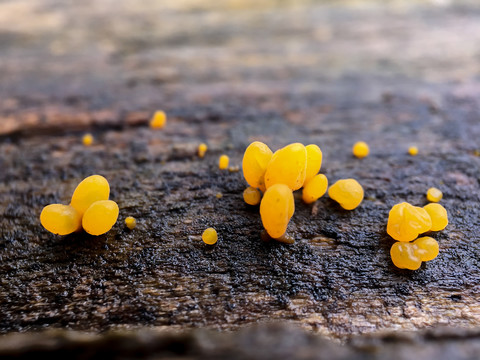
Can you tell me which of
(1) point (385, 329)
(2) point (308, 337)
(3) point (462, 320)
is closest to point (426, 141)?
(3) point (462, 320)

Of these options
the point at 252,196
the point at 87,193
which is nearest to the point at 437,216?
the point at 252,196

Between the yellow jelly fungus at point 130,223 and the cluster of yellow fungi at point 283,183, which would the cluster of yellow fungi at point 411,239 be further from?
the yellow jelly fungus at point 130,223

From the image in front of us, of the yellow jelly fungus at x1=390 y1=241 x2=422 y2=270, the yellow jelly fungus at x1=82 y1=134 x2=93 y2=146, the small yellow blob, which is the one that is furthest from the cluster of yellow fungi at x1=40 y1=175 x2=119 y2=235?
the small yellow blob

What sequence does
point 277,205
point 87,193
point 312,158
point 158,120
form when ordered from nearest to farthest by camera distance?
point 277,205
point 87,193
point 312,158
point 158,120

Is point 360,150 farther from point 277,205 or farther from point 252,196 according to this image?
point 277,205

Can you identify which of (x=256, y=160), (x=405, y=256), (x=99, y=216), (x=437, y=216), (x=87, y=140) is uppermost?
(x=87, y=140)

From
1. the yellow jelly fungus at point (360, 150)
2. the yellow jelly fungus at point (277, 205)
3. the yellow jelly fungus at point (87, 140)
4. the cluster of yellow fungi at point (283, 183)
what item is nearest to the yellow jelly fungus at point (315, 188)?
the cluster of yellow fungi at point (283, 183)
